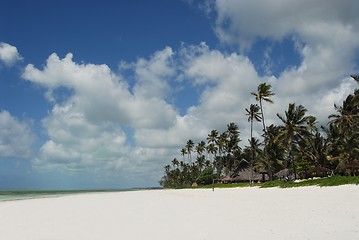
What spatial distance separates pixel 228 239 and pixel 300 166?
58284mm

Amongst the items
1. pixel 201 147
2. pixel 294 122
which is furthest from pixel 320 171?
pixel 201 147

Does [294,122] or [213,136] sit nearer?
[294,122]

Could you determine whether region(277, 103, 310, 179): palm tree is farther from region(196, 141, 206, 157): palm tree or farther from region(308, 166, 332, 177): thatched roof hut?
region(196, 141, 206, 157): palm tree

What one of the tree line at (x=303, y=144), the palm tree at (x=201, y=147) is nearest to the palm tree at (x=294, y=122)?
the tree line at (x=303, y=144)

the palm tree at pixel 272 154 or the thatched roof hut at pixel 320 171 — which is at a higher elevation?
the palm tree at pixel 272 154

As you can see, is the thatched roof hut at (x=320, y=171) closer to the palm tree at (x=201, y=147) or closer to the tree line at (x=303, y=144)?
the tree line at (x=303, y=144)

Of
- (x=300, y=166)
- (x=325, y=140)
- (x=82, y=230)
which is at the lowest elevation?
(x=82, y=230)

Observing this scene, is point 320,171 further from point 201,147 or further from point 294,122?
point 201,147

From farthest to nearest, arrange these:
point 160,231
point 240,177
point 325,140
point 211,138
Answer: point 211,138
point 240,177
point 325,140
point 160,231

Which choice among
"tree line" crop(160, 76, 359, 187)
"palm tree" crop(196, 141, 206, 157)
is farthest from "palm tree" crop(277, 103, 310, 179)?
"palm tree" crop(196, 141, 206, 157)

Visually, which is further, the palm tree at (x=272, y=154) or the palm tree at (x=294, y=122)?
the palm tree at (x=272, y=154)

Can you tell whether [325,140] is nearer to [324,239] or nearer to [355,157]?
[355,157]

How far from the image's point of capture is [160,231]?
11031 millimetres

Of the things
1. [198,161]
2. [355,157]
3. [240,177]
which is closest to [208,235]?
[355,157]
